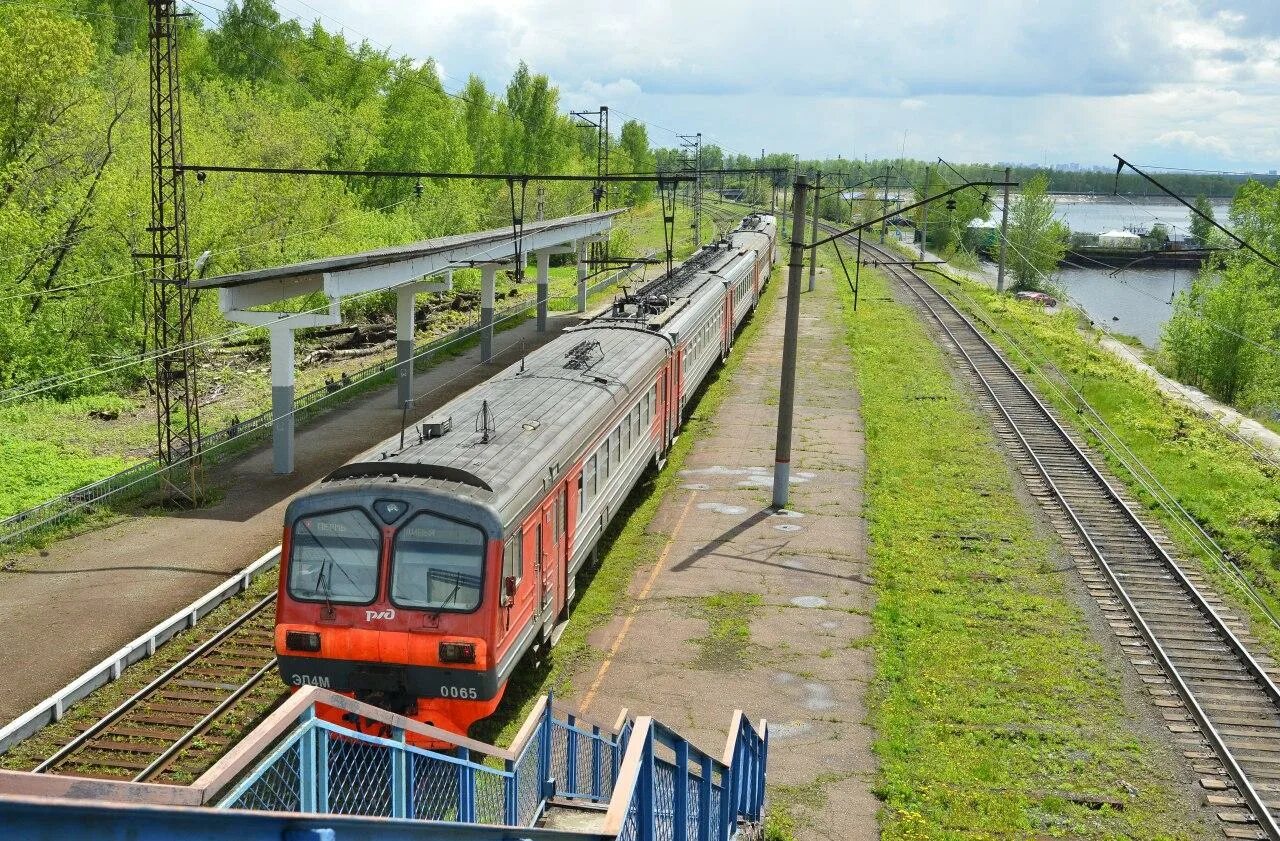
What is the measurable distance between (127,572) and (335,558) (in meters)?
8.27

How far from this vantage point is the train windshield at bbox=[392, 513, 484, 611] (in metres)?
11.9

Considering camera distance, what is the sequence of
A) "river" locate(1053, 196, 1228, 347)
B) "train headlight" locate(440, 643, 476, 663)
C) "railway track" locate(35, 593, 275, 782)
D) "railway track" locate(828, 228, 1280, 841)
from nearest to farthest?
"train headlight" locate(440, 643, 476, 663), "railway track" locate(35, 593, 275, 782), "railway track" locate(828, 228, 1280, 841), "river" locate(1053, 196, 1228, 347)

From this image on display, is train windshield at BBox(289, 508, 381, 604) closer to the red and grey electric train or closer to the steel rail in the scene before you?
the red and grey electric train

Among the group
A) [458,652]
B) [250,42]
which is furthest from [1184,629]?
[250,42]

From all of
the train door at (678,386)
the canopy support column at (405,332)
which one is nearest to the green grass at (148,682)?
the train door at (678,386)

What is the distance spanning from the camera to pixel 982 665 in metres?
15.5

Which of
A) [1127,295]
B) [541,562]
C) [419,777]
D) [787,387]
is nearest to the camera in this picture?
[419,777]

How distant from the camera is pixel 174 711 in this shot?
14000 millimetres

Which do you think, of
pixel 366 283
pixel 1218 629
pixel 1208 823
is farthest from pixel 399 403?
pixel 1208 823

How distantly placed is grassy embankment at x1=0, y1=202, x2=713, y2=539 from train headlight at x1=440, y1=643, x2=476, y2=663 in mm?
11769

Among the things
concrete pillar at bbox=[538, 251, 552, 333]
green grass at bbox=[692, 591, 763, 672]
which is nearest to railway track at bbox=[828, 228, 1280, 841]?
green grass at bbox=[692, 591, 763, 672]

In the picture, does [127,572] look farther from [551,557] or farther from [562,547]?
[551,557]

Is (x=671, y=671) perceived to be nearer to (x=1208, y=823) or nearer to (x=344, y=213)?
(x=1208, y=823)

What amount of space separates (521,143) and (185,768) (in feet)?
249
